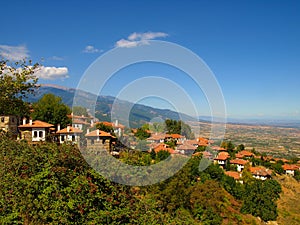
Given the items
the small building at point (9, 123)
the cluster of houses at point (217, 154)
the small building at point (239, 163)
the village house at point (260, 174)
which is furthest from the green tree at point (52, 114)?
the village house at point (260, 174)

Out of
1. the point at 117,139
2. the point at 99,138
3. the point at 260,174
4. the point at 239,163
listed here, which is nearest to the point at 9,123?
the point at 117,139

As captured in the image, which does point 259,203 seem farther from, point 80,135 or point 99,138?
A: point 80,135

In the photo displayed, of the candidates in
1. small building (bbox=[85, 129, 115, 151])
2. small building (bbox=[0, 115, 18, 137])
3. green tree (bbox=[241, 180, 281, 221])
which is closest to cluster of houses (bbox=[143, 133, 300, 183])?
small building (bbox=[85, 129, 115, 151])

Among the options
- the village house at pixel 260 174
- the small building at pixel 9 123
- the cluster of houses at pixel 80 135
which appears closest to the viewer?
the cluster of houses at pixel 80 135

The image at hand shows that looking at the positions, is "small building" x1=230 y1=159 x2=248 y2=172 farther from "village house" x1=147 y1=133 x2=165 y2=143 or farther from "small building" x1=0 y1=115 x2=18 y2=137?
"small building" x1=0 y1=115 x2=18 y2=137

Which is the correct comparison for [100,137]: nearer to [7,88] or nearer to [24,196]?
[7,88]

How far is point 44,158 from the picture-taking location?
17.1 feet

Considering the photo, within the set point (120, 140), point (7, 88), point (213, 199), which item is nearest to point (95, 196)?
point (120, 140)

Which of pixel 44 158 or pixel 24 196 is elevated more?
pixel 44 158

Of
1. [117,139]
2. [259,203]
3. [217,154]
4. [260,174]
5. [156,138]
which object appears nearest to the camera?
[117,139]

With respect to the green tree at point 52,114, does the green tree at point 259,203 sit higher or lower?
lower

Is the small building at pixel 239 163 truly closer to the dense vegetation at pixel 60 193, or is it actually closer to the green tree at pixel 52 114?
the green tree at pixel 52 114

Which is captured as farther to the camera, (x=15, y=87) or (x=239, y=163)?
(x=239, y=163)

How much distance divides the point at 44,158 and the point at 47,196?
3.03ft
